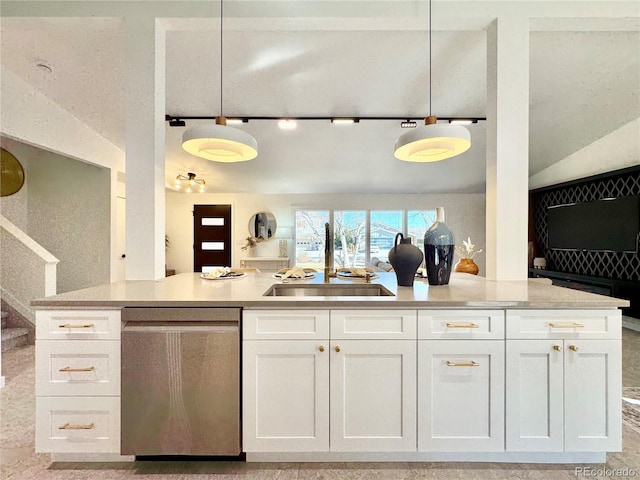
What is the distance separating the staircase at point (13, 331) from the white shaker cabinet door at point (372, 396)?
364 centimetres

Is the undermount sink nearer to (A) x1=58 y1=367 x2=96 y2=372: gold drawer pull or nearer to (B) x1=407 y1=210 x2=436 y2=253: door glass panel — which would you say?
(A) x1=58 y1=367 x2=96 y2=372: gold drawer pull

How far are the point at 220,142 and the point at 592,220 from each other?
5285 mm

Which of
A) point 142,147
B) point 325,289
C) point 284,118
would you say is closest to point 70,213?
point 142,147

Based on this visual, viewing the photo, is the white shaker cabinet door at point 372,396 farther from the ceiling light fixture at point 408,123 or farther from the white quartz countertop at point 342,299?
the ceiling light fixture at point 408,123

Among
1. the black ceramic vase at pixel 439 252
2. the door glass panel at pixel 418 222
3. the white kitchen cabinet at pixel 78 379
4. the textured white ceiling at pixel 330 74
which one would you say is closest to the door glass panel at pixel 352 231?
the door glass panel at pixel 418 222

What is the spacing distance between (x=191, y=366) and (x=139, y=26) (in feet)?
7.41

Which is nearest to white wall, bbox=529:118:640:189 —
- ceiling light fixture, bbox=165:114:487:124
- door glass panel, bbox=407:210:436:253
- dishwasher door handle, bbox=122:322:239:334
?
ceiling light fixture, bbox=165:114:487:124

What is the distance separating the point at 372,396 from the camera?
144 centimetres

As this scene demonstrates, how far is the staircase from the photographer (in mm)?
3102

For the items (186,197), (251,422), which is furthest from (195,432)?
(186,197)

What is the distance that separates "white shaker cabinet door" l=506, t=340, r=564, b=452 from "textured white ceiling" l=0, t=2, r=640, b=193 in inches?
85.0

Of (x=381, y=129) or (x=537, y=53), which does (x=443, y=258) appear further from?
(x=381, y=129)

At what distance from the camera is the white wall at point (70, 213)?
423 cm

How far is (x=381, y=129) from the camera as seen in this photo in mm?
4199
